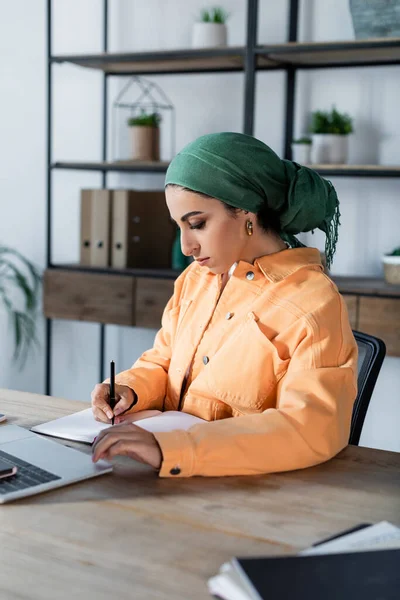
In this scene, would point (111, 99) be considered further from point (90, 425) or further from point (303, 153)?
point (90, 425)

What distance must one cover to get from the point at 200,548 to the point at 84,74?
310cm

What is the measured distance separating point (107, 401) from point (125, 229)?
74.6 inches

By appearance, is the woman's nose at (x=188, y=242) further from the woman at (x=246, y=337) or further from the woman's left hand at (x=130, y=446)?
the woman's left hand at (x=130, y=446)

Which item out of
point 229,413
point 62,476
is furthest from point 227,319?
point 62,476

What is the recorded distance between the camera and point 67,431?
1436mm

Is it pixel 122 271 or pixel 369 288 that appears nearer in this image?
pixel 369 288

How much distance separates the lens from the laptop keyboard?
1.17 m


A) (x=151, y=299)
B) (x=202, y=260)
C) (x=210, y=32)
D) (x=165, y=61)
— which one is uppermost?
(x=210, y=32)

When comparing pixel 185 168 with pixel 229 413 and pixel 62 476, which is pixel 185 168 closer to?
pixel 229 413

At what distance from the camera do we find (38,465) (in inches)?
49.7

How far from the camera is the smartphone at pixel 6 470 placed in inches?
47.3

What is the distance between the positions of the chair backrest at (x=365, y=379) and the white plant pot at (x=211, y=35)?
1914mm

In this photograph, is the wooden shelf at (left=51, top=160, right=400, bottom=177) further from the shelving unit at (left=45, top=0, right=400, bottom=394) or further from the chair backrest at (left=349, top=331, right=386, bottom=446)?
the chair backrest at (left=349, top=331, right=386, bottom=446)

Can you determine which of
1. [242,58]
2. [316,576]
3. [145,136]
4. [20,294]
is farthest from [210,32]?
[316,576]
